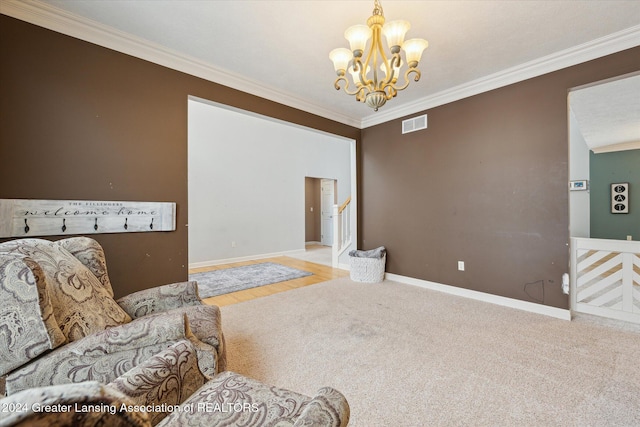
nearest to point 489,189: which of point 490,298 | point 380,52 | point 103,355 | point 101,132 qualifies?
point 490,298

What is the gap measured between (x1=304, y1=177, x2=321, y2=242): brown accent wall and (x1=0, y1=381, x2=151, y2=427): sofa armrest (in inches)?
308

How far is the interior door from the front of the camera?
7996mm

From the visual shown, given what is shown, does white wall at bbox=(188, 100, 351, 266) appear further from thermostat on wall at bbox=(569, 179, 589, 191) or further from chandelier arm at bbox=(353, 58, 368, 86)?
thermostat on wall at bbox=(569, 179, 589, 191)

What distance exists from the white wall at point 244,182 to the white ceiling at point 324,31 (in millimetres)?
2297

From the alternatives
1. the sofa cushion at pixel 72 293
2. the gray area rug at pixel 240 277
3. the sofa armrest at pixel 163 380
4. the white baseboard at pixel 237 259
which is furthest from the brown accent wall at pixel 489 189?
the sofa cushion at pixel 72 293

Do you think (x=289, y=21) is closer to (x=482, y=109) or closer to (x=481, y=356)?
(x=482, y=109)

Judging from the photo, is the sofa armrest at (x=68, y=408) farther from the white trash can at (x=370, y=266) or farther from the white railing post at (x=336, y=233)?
the white railing post at (x=336, y=233)

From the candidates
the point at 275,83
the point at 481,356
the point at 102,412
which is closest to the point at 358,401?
the point at 481,356

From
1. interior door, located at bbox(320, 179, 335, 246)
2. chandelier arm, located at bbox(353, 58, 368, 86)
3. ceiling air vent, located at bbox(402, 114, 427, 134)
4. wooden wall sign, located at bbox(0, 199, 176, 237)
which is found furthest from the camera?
interior door, located at bbox(320, 179, 335, 246)

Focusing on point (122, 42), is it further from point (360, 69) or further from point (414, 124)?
point (414, 124)

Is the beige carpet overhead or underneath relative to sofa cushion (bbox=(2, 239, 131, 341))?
underneath

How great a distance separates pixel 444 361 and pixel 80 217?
3.04 meters

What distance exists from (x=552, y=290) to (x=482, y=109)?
2.15 m

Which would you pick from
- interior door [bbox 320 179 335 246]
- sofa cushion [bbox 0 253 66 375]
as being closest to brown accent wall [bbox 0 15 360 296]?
sofa cushion [bbox 0 253 66 375]
